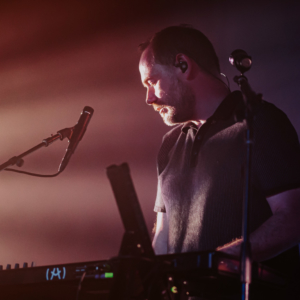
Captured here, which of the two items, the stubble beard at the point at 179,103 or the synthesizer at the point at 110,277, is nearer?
the synthesizer at the point at 110,277

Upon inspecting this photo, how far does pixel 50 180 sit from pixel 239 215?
1961 millimetres

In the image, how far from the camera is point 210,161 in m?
Result: 1.69

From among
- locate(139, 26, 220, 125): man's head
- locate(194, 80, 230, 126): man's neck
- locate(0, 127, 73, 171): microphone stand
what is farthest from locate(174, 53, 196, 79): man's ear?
locate(0, 127, 73, 171): microphone stand

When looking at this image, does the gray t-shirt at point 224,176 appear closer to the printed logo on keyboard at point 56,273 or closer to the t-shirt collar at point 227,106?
the t-shirt collar at point 227,106

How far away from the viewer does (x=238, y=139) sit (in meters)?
1.62

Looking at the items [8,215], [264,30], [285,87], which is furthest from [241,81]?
[8,215]

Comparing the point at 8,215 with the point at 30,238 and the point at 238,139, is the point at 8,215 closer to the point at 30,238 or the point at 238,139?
the point at 30,238

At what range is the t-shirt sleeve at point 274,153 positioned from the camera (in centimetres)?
141

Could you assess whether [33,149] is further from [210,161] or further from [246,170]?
[246,170]

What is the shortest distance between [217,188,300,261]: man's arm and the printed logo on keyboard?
21.4 inches

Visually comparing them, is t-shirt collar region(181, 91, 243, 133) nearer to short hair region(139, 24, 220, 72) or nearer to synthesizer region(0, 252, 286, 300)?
short hair region(139, 24, 220, 72)

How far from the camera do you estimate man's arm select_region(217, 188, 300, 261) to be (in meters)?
1.29

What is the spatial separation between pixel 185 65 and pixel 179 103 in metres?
0.22

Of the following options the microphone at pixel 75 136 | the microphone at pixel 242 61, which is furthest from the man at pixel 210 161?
the microphone at pixel 75 136
